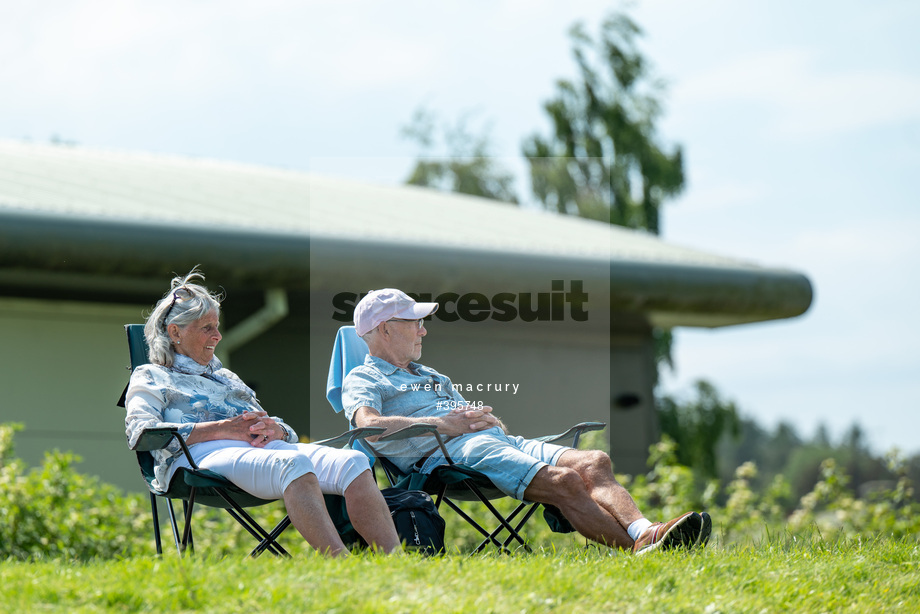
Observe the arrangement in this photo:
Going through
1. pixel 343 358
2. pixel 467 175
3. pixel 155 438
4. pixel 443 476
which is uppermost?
pixel 467 175

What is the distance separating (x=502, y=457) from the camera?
375 centimetres

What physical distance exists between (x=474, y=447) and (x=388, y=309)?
67cm

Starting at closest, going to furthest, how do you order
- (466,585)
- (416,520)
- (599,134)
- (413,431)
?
(466,585)
(416,520)
(413,431)
(599,134)

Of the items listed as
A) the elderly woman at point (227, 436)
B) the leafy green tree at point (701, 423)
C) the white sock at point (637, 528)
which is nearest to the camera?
the elderly woman at point (227, 436)

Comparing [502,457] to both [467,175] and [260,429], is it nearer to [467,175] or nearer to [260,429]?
[260,429]

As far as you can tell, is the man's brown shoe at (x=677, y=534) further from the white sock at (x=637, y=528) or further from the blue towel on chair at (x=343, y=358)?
the blue towel on chair at (x=343, y=358)

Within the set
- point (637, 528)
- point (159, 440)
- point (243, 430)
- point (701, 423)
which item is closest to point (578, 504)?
point (637, 528)

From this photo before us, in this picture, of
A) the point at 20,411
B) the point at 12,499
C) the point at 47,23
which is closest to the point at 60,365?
the point at 20,411

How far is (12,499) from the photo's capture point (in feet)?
16.9

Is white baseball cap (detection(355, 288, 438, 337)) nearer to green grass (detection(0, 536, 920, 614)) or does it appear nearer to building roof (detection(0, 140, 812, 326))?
green grass (detection(0, 536, 920, 614))

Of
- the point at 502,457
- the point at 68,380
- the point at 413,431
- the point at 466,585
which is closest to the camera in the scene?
the point at 466,585

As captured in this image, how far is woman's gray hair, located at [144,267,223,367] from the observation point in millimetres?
3746

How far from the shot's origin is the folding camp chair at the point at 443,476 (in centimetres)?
371

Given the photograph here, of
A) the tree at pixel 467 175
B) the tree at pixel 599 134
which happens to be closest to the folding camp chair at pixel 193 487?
the tree at pixel 599 134
